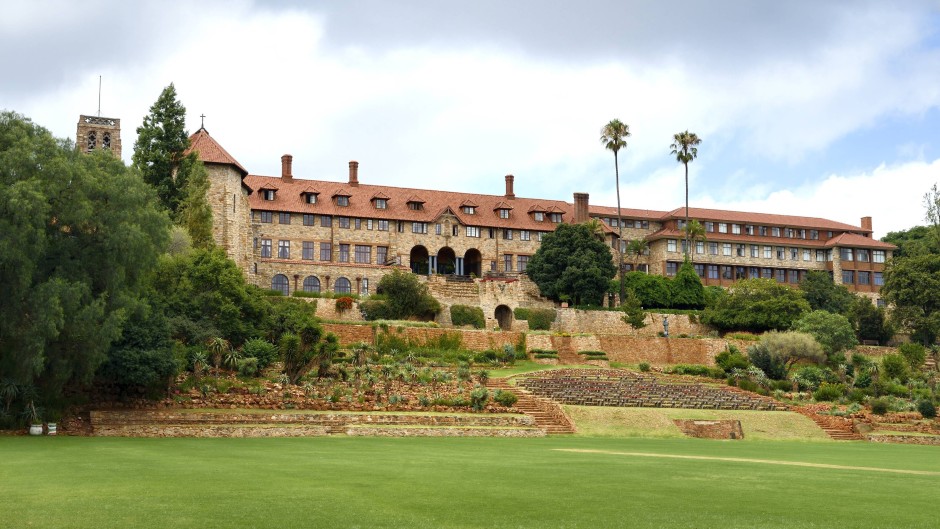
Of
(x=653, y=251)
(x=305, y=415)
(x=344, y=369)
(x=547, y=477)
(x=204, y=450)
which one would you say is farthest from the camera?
(x=653, y=251)

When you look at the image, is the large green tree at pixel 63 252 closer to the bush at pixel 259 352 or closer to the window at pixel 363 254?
the bush at pixel 259 352

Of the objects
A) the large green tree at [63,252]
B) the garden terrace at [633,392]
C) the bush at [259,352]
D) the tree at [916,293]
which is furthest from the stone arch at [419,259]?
the large green tree at [63,252]

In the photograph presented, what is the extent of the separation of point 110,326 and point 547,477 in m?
→ 19.1

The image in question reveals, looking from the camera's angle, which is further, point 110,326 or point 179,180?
point 179,180

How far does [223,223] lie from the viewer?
2299 inches

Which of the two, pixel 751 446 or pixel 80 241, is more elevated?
pixel 80 241

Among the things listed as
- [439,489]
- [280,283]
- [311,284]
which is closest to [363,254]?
[311,284]

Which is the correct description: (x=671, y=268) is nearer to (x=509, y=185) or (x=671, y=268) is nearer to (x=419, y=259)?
(x=509, y=185)

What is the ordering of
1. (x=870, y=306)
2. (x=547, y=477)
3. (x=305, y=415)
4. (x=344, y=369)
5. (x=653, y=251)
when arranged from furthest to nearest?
1. (x=653, y=251)
2. (x=870, y=306)
3. (x=344, y=369)
4. (x=305, y=415)
5. (x=547, y=477)

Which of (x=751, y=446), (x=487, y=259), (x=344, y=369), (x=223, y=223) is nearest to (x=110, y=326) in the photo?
(x=344, y=369)

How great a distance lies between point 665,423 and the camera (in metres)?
39.2

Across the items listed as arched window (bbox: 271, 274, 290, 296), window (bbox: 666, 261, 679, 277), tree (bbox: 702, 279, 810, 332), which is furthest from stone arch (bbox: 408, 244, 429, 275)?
tree (bbox: 702, 279, 810, 332)

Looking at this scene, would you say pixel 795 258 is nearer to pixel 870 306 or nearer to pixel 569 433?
pixel 870 306

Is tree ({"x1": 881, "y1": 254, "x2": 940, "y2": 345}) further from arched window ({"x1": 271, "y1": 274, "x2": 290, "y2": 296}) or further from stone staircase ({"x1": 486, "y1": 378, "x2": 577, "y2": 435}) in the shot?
arched window ({"x1": 271, "y1": 274, "x2": 290, "y2": 296})
